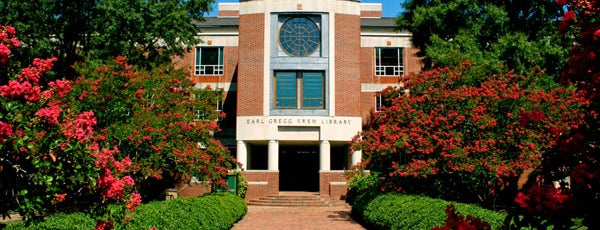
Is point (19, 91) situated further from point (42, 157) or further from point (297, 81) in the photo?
point (297, 81)

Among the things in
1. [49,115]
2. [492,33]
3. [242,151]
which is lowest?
[242,151]

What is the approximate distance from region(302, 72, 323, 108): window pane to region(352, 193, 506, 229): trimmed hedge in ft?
33.2

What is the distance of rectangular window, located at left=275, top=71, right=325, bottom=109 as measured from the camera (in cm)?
2703

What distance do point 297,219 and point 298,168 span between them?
14.5 m

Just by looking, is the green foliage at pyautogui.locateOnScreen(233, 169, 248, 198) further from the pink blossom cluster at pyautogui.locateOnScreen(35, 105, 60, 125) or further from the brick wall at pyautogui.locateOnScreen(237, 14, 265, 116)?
the pink blossom cluster at pyautogui.locateOnScreen(35, 105, 60, 125)

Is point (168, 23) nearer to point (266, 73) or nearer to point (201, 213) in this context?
point (266, 73)

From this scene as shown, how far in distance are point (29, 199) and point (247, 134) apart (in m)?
21.8

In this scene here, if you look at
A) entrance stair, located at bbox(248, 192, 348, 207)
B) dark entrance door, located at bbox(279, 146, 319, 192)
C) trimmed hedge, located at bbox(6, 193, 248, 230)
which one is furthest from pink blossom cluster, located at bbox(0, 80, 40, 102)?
dark entrance door, located at bbox(279, 146, 319, 192)

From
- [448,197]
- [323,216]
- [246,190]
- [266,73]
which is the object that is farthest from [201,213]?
[266,73]

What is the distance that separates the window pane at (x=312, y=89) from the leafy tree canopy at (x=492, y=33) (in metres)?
5.71

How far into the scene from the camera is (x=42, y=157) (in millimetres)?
5375

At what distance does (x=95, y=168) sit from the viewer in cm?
578

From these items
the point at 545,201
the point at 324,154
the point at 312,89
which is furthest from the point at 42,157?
the point at 312,89

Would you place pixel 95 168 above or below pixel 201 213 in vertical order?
above
